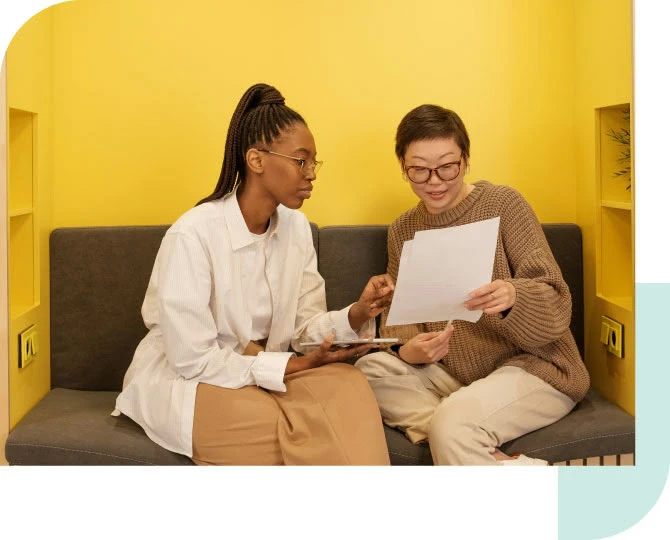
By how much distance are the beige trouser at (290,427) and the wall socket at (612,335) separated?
53cm

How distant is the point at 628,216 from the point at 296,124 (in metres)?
0.75

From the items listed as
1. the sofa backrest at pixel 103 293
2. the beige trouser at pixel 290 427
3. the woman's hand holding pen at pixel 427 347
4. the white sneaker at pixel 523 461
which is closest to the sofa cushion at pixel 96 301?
the sofa backrest at pixel 103 293

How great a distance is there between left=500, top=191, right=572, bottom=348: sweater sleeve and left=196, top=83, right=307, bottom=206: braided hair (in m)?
0.51

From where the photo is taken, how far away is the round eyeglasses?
197 cm

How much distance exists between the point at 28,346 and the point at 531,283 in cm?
109

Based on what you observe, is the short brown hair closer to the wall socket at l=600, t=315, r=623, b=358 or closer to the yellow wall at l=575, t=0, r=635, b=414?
the yellow wall at l=575, t=0, r=635, b=414

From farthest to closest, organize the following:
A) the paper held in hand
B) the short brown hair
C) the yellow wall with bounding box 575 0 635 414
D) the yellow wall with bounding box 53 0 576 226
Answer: the yellow wall with bounding box 53 0 576 226 < the short brown hair < the yellow wall with bounding box 575 0 635 414 < the paper held in hand

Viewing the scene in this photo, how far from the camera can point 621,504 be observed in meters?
1.69

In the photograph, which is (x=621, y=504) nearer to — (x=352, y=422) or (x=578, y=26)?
(x=352, y=422)

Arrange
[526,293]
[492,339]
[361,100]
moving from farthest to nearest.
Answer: [361,100] < [492,339] < [526,293]

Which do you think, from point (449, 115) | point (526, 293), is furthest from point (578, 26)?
point (526, 293)

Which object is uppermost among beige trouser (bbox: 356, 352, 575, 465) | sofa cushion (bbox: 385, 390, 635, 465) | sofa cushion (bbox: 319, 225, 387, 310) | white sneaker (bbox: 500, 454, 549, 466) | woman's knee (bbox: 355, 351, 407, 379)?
sofa cushion (bbox: 319, 225, 387, 310)

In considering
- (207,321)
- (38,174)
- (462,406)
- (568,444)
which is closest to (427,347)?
(462,406)

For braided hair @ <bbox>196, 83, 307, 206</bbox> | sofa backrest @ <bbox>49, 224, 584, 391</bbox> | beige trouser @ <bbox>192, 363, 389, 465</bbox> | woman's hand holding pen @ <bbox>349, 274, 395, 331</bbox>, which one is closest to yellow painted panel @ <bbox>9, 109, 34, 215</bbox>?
sofa backrest @ <bbox>49, 224, 584, 391</bbox>
